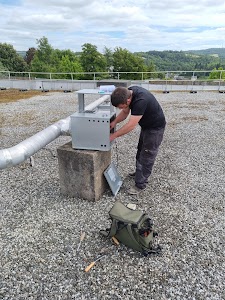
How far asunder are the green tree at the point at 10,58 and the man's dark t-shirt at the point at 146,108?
5876 cm

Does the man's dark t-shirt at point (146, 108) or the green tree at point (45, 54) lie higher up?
the green tree at point (45, 54)

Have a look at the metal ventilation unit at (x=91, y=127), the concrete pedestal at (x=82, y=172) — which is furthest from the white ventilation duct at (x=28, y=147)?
the metal ventilation unit at (x=91, y=127)

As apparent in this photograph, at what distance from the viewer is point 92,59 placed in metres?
45.3

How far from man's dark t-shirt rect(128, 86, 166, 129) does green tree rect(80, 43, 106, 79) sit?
43.0m

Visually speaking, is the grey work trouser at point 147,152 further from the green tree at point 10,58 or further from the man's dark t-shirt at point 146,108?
the green tree at point 10,58

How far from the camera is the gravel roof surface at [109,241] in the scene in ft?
8.12

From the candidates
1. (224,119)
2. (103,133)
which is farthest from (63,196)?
(224,119)

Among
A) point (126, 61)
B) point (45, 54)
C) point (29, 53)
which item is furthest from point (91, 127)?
point (29, 53)

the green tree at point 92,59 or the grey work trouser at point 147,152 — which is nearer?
the grey work trouser at point 147,152

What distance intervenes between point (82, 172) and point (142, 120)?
1182 mm

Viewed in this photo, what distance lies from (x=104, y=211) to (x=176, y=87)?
1442 cm

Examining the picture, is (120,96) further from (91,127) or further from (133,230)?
(133,230)

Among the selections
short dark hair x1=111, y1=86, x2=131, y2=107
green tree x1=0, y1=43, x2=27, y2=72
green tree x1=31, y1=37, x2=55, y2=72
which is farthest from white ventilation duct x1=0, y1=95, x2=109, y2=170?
green tree x1=0, y1=43, x2=27, y2=72

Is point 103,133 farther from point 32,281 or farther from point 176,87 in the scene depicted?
point 176,87
